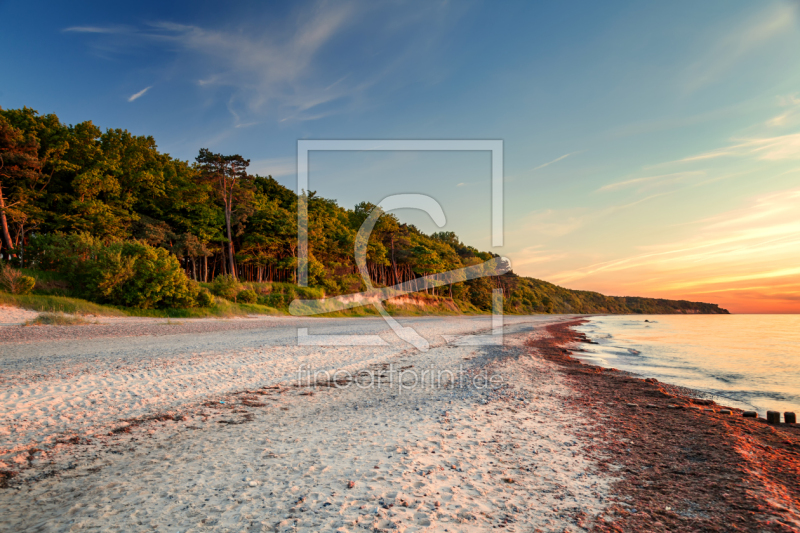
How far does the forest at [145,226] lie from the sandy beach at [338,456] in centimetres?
1494

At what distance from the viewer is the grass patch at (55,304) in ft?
56.0

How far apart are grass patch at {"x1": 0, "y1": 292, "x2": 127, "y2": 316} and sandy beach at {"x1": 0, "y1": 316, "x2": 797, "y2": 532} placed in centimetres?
1223

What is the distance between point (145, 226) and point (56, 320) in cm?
2144

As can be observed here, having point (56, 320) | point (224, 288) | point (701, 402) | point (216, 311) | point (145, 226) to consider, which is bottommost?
point (701, 402)

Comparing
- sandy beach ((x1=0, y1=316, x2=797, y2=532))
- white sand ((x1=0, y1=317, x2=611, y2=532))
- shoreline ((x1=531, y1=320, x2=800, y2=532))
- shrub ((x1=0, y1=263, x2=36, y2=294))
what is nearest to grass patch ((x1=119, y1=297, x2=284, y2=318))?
shrub ((x1=0, y1=263, x2=36, y2=294))

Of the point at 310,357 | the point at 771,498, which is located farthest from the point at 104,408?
the point at 771,498

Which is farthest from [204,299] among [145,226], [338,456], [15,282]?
→ [338,456]

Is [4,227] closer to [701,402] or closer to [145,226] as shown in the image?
[145,226]

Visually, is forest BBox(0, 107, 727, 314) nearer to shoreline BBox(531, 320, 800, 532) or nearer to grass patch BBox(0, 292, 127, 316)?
grass patch BBox(0, 292, 127, 316)

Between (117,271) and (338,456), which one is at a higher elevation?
(117,271)

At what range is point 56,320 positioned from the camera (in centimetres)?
1537

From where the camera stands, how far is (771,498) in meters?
3.38

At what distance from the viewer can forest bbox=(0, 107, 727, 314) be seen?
68.9ft

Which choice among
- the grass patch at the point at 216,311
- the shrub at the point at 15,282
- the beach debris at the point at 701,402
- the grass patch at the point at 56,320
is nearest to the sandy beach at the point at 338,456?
the beach debris at the point at 701,402
